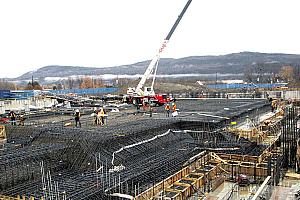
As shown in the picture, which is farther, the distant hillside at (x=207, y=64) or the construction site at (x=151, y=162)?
the distant hillside at (x=207, y=64)

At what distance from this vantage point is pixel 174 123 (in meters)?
16.8

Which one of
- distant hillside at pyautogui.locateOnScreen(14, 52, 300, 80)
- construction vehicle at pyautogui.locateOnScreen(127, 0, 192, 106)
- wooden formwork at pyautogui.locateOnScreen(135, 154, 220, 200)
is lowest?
wooden formwork at pyautogui.locateOnScreen(135, 154, 220, 200)

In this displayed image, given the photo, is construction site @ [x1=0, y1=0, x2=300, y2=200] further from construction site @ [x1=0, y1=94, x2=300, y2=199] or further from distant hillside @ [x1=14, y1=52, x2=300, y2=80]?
distant hillside @ [x1=14, y1=52, x2=300, y2=80]

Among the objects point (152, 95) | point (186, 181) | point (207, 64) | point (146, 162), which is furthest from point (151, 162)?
point (207, 64)

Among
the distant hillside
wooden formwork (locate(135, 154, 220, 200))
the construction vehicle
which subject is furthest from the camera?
the distant hillside

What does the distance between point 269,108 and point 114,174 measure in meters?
20.8

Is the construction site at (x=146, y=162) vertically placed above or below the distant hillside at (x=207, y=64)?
below

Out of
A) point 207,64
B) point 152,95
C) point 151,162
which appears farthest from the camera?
point 207,64

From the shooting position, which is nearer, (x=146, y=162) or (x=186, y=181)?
(x=186, y=181)

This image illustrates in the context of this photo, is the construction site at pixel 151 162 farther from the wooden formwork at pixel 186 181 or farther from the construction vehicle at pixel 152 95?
the construction vehicle at pixel 152 95

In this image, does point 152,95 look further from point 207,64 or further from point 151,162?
point 207,64

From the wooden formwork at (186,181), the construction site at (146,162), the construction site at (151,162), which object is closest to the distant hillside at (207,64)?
the construction site at (151,162)

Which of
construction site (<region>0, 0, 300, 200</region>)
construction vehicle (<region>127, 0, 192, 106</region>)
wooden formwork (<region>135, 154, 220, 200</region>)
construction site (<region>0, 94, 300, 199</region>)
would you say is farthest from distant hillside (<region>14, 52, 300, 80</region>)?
wooden formwork (<region>135, 154, 220, 200</region>)

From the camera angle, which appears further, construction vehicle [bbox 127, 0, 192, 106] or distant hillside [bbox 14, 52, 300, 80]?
distant hillside [bbox 14, 52, 300, 80]
